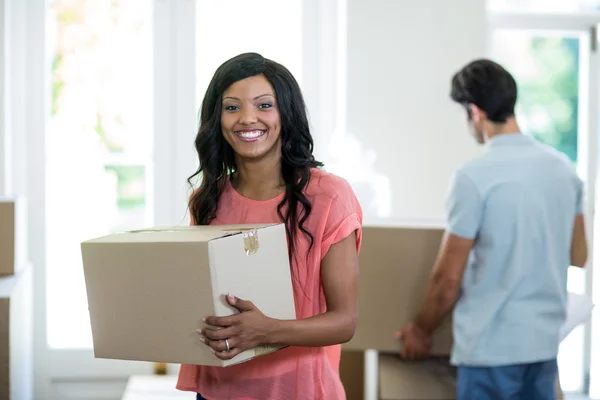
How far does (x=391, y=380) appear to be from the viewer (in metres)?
1.87

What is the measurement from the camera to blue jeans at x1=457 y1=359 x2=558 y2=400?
1790 millimetres

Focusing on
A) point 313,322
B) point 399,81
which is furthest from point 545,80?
point 313,322

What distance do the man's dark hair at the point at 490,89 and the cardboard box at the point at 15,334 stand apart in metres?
1.34

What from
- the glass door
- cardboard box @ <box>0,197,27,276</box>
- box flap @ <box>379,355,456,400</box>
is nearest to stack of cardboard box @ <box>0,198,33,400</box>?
cardboard box @ <box>0,197,27,276</box>

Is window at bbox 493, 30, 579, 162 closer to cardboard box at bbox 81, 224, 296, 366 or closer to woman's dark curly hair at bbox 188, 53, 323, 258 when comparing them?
woman's dark curly hair at bbox 188, 53, 323, 258

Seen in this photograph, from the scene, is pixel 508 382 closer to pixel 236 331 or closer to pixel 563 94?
pixel 236 331

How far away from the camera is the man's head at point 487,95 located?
187cm

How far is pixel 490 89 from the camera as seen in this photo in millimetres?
1871

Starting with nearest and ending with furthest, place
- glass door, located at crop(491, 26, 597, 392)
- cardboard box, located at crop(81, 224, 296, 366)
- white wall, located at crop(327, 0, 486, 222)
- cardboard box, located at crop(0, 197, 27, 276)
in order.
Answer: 1. cardboard box, located at crop(81, 224, 296, 366)
2. cardboard box, located at crop(0, 197, 27, 276)
3. white wall, located at crop(327, 0, 486, 222)
4. glass door, located at crop(491, 26, 597, 392)

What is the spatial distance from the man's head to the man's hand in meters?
0.50

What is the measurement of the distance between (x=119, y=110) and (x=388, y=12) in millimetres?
1099

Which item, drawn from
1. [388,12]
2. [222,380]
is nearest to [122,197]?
[388,12]

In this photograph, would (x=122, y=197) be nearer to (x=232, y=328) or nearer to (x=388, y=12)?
(x=388, y=12)

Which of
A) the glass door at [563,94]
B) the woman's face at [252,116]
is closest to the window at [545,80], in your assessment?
the glass door at [563,94]
